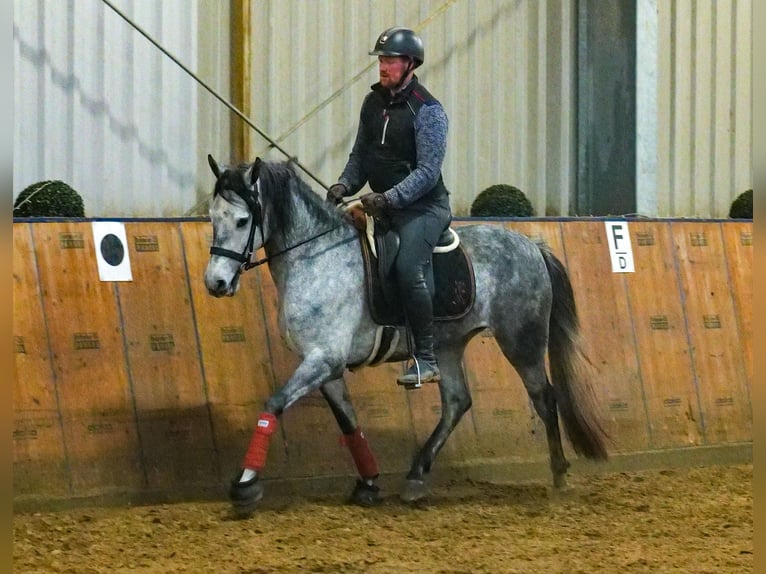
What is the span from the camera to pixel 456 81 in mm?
10820

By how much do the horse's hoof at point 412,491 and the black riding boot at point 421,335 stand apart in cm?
75

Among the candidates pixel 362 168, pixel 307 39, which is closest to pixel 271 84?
pixel 307 39

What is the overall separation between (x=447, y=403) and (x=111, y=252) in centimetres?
219

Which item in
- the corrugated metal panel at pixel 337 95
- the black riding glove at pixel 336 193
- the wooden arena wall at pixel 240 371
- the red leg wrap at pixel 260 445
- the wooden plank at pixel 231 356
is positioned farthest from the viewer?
the corrugated metal panel at pixel 337 95

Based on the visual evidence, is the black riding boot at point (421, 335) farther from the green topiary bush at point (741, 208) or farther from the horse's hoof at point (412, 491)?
the green topiary bush at point (741, 208)

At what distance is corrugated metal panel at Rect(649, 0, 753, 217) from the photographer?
11758mm

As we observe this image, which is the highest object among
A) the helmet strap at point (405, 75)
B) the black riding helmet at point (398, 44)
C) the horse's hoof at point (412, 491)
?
the black riding helmet at point (398, 44)

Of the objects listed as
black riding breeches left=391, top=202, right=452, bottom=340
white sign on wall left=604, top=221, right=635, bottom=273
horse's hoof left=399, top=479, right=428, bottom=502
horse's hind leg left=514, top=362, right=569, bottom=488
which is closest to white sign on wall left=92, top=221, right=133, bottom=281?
black riding breeches left=391, top=202, right=452, bottom=340

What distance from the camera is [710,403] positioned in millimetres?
8766

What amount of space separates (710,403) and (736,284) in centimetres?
100

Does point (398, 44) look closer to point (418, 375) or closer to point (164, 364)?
point (418, 375)

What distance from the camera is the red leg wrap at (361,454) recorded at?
6.71 m

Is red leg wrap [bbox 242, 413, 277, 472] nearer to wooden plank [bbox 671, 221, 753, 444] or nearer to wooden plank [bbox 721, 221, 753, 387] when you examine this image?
wooden plank [bbox 671, 221, 753, 444]

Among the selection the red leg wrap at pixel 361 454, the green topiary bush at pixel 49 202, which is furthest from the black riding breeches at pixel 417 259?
the green topiary bush at pixel 49 202
